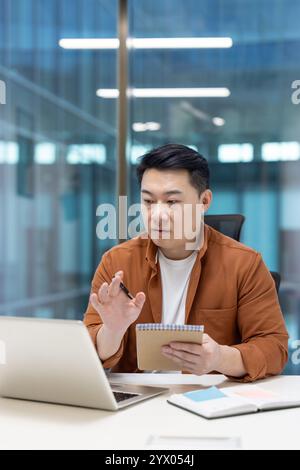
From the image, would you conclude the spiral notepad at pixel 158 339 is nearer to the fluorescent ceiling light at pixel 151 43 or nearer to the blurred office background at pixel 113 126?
the blurred office background at pixel 113 126

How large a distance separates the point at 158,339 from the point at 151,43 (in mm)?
2553

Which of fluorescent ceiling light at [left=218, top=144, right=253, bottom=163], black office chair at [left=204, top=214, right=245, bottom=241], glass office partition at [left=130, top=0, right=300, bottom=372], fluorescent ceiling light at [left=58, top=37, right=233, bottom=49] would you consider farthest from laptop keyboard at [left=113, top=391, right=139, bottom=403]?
fluorescent ceiling light at [left=58, top=37, right=233, bottom=49]

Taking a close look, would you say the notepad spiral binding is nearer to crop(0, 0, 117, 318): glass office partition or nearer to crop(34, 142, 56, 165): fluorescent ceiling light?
crop(0, 0, 117, 318): glass office partition

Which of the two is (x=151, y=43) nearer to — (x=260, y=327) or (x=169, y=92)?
(x=169, y=92)

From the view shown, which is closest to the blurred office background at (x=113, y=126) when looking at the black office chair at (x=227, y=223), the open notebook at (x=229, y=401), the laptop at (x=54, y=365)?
the black office chair at (x=227, y=223)

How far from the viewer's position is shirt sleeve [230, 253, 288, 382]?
1497 mm

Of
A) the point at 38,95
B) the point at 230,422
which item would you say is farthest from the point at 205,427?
the point at 38,95

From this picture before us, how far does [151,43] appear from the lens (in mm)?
3480

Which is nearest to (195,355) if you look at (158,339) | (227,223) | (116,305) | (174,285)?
(158,339)

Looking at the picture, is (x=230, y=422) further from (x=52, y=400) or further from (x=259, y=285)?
(x=259, y=285)

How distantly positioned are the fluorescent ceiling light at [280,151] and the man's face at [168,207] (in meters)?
1.69

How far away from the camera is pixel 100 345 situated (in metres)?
1.57

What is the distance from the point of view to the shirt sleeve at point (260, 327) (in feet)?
4.91

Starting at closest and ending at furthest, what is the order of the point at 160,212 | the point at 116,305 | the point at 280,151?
the point at 116,305
the point at 160,212
the point at 280,151
